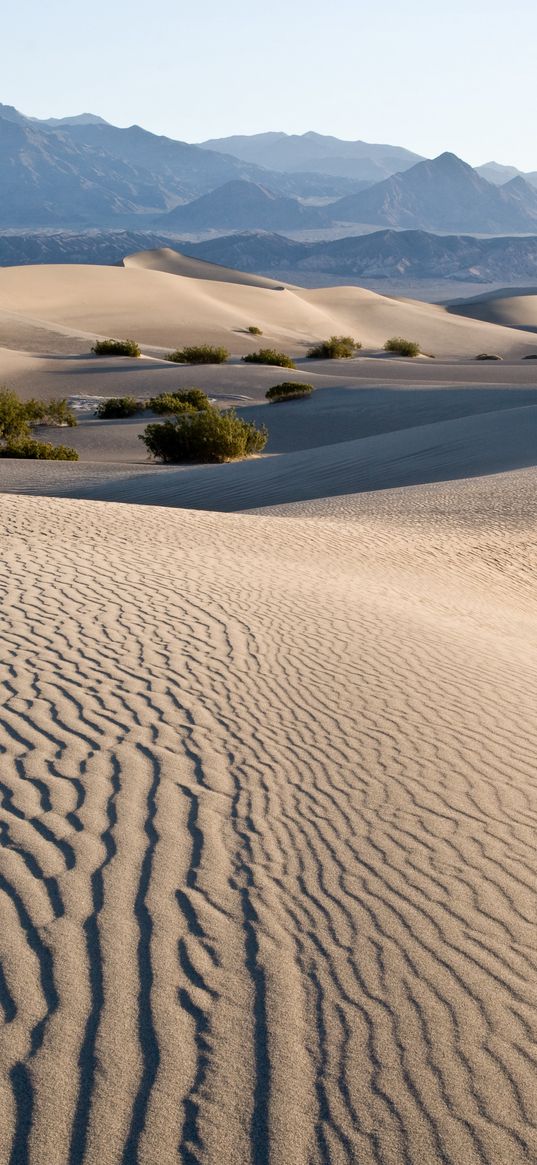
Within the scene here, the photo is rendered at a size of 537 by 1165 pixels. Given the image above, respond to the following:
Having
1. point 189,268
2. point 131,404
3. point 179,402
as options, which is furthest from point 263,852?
point 189,268

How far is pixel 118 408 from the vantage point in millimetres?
28250

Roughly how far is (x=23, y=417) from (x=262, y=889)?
21557 mm

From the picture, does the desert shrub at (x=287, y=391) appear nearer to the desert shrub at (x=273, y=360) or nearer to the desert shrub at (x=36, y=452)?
the desert shrub at (x=273, y=360)

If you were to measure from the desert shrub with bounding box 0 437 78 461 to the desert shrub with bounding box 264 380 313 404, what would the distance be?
8186mm

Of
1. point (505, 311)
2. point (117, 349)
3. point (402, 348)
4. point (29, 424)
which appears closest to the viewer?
point (29, 424)

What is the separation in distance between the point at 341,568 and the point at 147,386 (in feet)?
72.3

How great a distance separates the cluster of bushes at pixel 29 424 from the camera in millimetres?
22609

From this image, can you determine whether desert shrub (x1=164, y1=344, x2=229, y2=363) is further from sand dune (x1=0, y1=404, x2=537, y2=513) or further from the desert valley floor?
the desert valley floor

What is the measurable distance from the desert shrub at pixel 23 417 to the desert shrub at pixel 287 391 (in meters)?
5.53

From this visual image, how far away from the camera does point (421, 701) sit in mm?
6512

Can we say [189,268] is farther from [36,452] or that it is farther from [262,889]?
[262,889]

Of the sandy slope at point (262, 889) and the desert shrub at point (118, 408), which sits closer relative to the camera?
the sandy slope at point (262, 889)

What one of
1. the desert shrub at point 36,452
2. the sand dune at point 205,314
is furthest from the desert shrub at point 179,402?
the sand dune at point 205,314

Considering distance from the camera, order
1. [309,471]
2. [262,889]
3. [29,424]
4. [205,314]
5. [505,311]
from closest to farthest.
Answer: [262,889] → [309,471] → [29,424] → [205,314] → [505,311]
